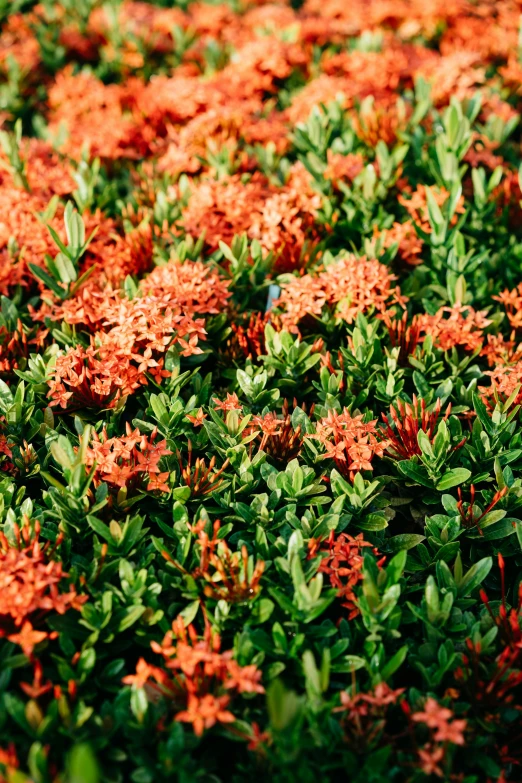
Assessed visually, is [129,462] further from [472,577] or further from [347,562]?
[472,577]

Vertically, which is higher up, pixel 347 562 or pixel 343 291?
pixel 343 291

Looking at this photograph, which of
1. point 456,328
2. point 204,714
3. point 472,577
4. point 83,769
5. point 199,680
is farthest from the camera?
point 456,328

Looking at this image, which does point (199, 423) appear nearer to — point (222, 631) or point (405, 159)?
Result: point (222, 631)

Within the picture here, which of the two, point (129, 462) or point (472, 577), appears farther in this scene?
point (129, 462)

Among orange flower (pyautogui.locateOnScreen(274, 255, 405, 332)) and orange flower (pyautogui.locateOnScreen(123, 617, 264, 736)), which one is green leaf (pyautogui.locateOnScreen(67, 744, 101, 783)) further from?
orange flower (pyautogui.locateOnScreen(274, 255, 405, 332))

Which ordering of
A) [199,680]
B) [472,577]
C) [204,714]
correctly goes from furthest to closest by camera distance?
[472,577] → [199,680] → [204,714]

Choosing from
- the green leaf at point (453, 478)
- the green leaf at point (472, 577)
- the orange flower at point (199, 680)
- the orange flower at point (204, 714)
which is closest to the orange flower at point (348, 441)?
the green leaf at point (453, 478)

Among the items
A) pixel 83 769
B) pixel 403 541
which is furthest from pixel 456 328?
pixel 83 769

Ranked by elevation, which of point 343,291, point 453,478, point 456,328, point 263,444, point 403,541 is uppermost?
point 343,291

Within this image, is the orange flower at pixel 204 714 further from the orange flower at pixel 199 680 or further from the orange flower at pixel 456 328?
the orange flower at pixel 456 328

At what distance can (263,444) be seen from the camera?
2.30 meters

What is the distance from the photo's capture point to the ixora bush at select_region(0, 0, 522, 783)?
1.72 meters

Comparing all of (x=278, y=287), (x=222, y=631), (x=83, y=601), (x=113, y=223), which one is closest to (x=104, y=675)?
(x=83, y=601)

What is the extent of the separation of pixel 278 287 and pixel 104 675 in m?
1.81
